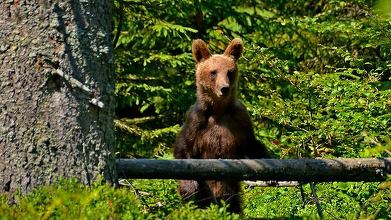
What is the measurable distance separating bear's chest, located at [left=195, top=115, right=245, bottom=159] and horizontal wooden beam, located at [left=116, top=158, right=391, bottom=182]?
218 centimetres

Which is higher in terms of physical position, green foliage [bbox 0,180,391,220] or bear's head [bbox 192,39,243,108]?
bear's head [bbox 192,39,243,108]

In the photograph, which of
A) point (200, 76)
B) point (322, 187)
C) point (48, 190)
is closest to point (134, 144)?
point (200, 76)

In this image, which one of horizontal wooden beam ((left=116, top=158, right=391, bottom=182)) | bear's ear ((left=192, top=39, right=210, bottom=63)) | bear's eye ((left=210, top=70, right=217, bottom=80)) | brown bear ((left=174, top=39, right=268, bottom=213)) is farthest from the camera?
bear's ear ((left=192, top=39, right=210, bottom=63))

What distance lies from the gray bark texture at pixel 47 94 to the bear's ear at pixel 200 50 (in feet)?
13.3

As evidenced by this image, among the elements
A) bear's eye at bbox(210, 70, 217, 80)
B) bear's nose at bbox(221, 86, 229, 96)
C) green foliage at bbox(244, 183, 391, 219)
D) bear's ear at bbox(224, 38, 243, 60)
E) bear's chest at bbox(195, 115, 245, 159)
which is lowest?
green foliage at bbox(244, 183, 391, 219)

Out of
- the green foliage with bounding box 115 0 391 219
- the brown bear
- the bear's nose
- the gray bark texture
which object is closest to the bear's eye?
the brown bear

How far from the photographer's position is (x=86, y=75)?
187 inches

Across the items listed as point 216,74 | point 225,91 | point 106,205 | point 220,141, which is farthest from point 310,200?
point 106,205

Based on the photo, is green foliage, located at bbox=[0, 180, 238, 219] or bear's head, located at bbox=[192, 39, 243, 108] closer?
green foliage, located at bbox=[0, 180, 238, 219]

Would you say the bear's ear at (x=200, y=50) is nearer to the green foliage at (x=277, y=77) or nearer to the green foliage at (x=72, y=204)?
the green foliage at (x=277, y=77)

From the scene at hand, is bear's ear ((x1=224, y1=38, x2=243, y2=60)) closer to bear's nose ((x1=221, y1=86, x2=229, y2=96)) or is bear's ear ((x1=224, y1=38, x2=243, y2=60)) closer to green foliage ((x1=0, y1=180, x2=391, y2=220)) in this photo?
bear's nose ((x1=221, y1=86, x2=229, y2=96))

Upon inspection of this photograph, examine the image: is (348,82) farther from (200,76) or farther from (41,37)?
(41,37)

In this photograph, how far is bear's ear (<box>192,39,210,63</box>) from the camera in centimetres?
881

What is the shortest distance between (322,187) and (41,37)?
327cm
